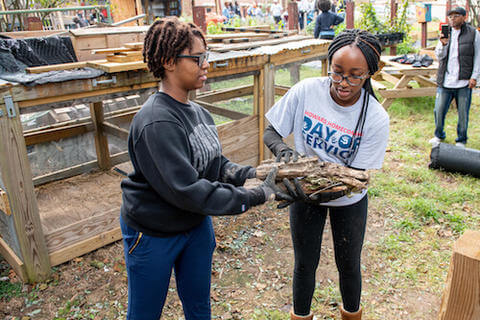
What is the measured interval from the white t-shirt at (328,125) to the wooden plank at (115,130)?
3.13 m

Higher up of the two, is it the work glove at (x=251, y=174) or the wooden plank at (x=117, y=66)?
the wooden plank at (x=117, y=66)

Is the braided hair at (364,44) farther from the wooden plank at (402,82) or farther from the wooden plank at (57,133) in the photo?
the wooden plank at (402,82)

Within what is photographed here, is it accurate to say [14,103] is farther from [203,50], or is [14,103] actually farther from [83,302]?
[203,50]

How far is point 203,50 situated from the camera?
1863 millimetres

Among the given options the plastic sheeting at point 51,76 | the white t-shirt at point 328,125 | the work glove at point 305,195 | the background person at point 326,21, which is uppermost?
the background person at point 326,21

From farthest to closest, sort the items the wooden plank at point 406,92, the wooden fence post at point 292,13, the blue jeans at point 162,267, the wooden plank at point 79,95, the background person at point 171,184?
1. the wooden fence post at point 292,13
2. the wooden plank at point 406,92
3. the wooden plank at point 79,95
4. the blue jeans at point 162,267
5. the background person at point 171,184

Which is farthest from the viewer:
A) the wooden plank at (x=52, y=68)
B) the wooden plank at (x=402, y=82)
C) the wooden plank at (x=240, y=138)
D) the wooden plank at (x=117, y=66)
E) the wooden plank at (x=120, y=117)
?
the wooden plank at (x=402, y=82)

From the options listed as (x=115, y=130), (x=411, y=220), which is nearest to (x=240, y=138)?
A: (x=115, y=130)

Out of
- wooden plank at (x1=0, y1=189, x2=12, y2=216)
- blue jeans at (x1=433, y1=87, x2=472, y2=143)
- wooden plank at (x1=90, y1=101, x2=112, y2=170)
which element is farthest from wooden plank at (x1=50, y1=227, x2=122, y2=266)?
blue jeans at (x1=433, y1=87, x2=472, y2=143)

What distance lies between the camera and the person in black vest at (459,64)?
19.7 feet

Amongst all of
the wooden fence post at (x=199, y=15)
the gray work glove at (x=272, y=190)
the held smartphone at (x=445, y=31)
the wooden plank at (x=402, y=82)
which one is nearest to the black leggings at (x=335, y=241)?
the gray work glove at (x=272, y=190)

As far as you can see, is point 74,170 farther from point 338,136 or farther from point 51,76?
point 338,136

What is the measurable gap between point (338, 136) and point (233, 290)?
193 cm

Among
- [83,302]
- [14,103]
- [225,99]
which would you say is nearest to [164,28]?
[14,103]
